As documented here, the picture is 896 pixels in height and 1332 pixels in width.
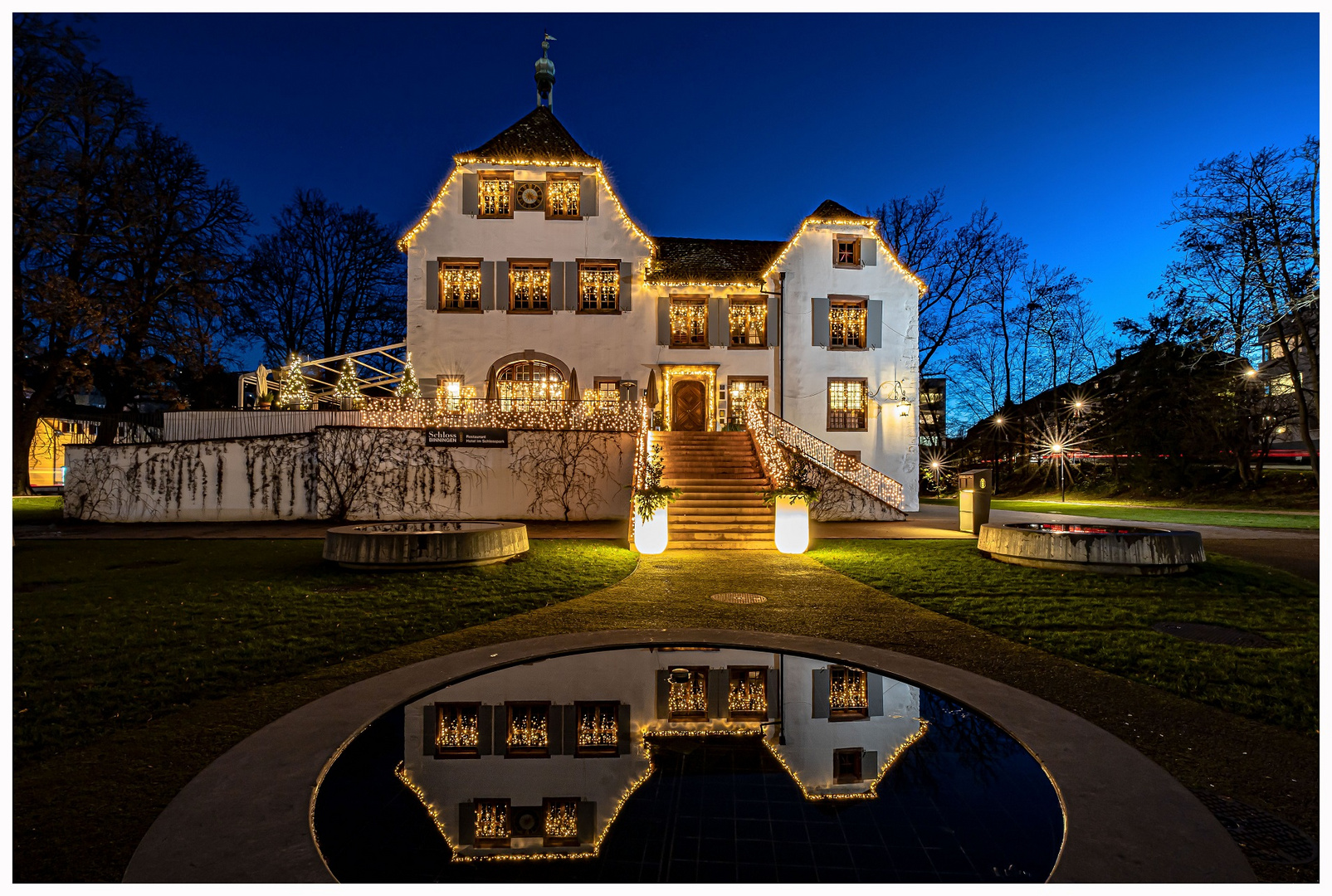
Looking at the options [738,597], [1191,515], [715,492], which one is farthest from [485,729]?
[1191,515]

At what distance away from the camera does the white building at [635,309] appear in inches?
891

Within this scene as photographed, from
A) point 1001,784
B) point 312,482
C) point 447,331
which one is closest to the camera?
point 1001,784

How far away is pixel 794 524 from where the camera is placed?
13266 millimetres

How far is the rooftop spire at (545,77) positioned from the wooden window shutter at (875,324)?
16237 mm

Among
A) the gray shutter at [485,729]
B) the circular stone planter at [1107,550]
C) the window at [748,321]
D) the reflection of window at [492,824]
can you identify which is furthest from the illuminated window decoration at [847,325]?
the reflection of window at [492,824]

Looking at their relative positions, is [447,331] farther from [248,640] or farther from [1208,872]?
[1208,872]

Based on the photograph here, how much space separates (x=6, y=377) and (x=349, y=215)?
1425 inches

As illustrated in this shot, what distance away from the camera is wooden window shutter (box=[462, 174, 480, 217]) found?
22.7m

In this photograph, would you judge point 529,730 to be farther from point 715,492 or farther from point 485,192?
point 485,192

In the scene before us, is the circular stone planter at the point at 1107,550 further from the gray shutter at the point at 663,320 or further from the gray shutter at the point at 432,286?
the gray shutter at the point at 432,286

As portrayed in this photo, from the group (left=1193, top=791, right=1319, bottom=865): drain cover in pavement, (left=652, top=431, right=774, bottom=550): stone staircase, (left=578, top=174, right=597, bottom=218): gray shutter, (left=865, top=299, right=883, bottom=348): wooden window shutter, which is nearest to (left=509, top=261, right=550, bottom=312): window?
Answer: (left=578, top=174, right=597, bottom=218): gray shutter

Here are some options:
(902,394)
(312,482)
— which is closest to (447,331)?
(312,482)

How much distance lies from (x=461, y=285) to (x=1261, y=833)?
2374 centimetres

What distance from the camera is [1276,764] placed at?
12.2 feet
